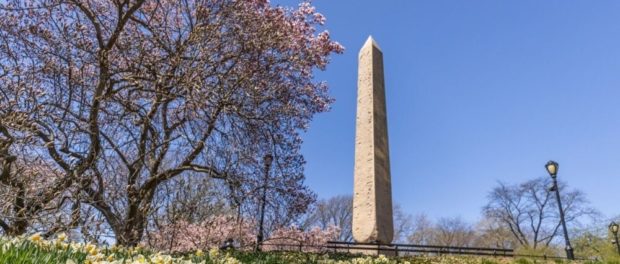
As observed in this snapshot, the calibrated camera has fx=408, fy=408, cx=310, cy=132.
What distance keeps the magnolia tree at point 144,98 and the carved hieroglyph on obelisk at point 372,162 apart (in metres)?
4.92

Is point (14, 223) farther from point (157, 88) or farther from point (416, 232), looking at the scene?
point (416, 232)

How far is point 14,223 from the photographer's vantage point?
4277 mm

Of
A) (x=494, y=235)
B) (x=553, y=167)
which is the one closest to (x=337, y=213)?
(x=494, y=235)

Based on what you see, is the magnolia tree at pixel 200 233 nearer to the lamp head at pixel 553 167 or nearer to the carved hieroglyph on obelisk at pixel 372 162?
the carved hieroglyph on obelisk at pixel 372 162

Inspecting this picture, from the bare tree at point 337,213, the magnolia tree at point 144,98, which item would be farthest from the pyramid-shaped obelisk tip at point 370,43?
the bare tree at point 337,213

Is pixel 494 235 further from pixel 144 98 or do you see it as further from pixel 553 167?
pixel 144 98

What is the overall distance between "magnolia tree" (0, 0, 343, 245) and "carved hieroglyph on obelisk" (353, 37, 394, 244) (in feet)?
16.1

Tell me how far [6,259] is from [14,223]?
10.4ft

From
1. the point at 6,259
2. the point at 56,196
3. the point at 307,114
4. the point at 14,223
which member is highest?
the point at 307,114

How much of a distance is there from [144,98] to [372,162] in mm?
6586

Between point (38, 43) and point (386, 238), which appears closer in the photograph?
point (38, 43)

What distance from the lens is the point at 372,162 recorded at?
11258 millimetres

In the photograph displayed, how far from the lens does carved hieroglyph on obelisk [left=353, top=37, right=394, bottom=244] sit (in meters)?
11.0

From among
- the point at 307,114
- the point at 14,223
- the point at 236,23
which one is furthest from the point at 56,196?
the point at 307,114
